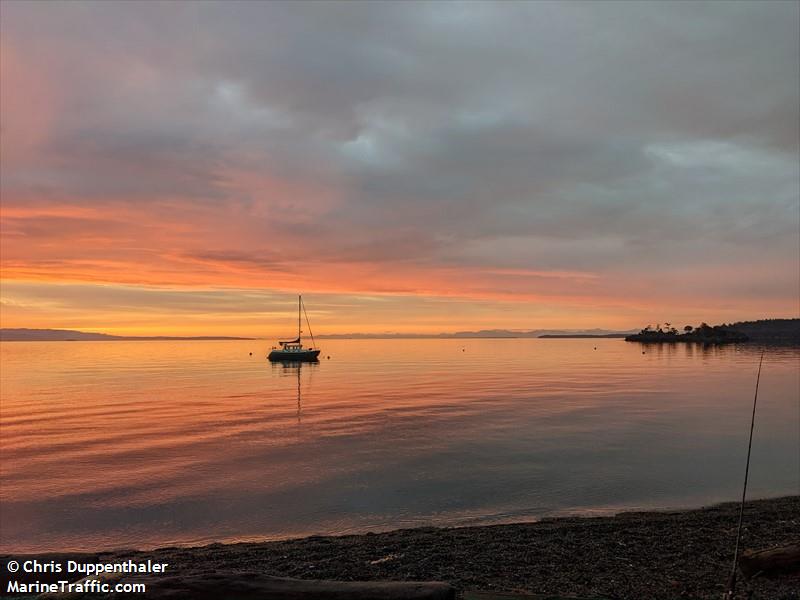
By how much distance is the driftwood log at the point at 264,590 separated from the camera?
5539mm

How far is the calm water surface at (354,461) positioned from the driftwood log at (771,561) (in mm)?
8289

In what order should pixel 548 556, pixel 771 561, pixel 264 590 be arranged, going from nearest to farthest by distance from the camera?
pixel 264 590, pixel 771 561, pixel 548 556

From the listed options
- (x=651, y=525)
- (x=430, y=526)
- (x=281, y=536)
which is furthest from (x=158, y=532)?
(x=651, y=525)

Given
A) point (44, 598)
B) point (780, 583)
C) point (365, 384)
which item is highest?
point (44, 598)

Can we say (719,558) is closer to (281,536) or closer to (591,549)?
(591,549)

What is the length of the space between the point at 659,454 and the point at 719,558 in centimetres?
1683

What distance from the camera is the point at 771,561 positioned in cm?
826

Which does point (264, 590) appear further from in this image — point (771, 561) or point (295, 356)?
point (295, 356)

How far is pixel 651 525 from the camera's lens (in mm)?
13297

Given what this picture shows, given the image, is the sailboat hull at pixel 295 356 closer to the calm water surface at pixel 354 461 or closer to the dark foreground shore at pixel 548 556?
the calm water surface at pixel 354 461

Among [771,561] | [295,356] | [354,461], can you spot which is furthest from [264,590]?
[295,356]

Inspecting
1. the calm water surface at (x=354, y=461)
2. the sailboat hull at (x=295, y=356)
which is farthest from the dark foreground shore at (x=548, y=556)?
the sailboat hull at (x=295, y=356)

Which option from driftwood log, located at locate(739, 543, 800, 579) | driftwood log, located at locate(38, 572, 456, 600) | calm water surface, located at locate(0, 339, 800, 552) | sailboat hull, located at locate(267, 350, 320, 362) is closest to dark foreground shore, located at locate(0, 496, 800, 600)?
driftwood log, located at locate(739, 543, 800, 579)

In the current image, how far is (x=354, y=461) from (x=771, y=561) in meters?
18.3
